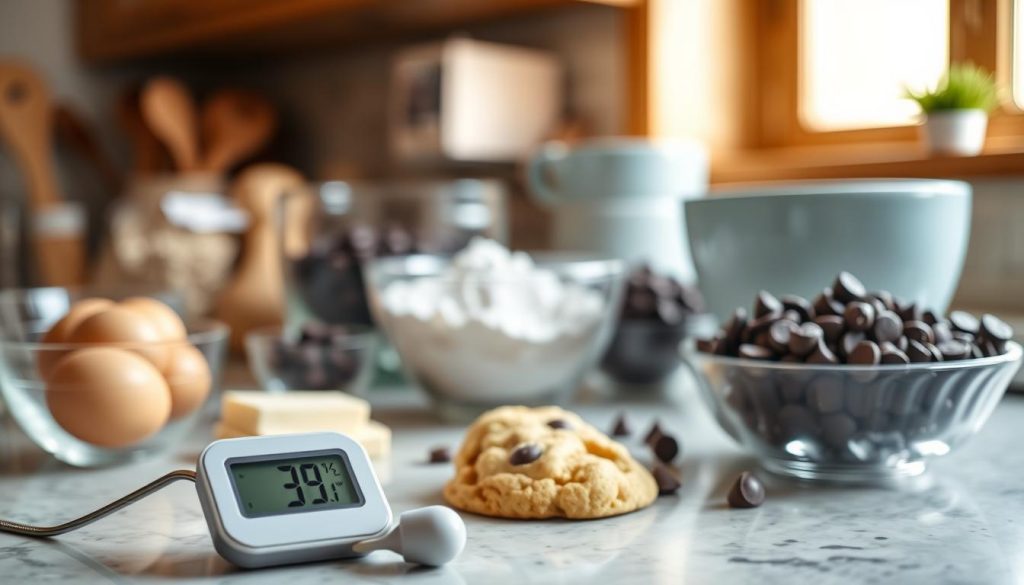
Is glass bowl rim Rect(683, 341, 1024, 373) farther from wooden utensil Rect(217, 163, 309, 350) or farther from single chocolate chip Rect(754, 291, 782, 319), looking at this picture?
wooden utensil Rect(217, 163, 309, 350)

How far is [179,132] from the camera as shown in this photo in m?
2.25

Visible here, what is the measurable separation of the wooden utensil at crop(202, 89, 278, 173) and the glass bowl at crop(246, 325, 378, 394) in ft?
3.83

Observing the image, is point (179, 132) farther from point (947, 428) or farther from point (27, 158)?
point (947, 428)

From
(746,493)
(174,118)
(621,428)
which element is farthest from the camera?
(174,118)

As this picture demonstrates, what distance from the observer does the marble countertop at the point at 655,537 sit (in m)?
0.60

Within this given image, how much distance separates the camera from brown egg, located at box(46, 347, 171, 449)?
837 millimetres

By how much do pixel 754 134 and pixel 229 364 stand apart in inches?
38.0

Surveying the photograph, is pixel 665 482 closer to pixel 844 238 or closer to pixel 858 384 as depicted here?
pixel 858 384

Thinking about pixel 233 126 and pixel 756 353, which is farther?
pixel 233 126

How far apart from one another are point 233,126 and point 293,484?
179 cm

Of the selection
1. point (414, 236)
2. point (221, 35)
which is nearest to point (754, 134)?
point (414, 236)

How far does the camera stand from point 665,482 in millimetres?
781

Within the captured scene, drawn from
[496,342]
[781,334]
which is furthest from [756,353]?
[496,342]

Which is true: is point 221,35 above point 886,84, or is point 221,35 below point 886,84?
above
